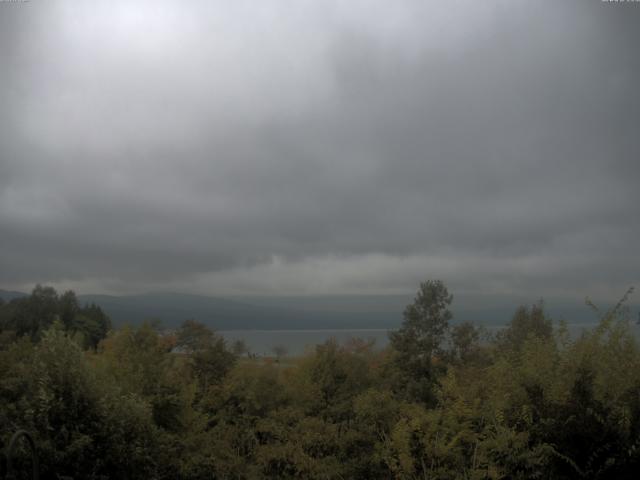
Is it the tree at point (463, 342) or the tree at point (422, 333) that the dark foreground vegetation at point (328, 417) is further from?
the tree at point (463, 342)

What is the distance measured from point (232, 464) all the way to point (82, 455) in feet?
16.1

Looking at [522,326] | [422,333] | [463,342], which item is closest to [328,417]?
→ [422,333]

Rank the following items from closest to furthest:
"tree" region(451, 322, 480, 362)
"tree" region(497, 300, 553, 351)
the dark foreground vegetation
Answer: the dark foreground vegetation → "tree" region(497, 300, 553, 351) → "tree" region(451, 322, 480, 362)

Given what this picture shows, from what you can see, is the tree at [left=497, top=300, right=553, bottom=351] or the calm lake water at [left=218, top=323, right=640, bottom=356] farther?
the tree at [left=497, top=300, right=553, bottom=351]

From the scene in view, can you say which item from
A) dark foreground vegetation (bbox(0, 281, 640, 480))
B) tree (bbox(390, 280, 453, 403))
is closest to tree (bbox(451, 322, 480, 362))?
tree (bbox(390, 280, 453, 403))

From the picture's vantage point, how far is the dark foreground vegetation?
8758mm

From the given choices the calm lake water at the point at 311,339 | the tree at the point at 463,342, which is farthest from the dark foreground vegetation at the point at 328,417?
the tree at the point at 463,342

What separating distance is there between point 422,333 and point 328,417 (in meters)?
5.48

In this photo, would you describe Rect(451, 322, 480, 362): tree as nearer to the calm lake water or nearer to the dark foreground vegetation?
the calm lake water

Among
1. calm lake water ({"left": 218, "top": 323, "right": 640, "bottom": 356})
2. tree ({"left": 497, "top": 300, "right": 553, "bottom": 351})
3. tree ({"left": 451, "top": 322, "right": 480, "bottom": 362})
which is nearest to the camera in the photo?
calm lake water ({"left": 218, "top": 323, "right": 640, "bottom": 356})

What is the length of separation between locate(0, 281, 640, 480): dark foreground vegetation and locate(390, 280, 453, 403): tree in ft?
7.45

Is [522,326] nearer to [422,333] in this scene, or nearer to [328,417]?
[422,333]

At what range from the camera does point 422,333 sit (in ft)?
61.1

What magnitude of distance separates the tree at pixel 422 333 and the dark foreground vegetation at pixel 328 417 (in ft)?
7.45
